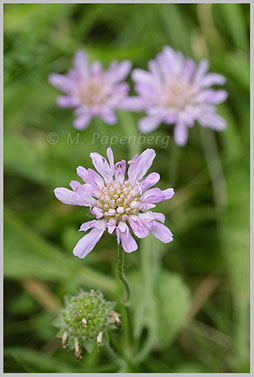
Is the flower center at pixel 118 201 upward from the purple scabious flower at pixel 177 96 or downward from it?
downward

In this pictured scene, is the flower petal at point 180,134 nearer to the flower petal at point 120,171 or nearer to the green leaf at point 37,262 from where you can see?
the green leaf at point 37,262

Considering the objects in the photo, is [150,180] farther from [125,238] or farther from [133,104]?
[133,104]

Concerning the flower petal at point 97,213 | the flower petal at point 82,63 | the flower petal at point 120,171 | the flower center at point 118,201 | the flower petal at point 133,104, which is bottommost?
the flower petal at point 97,213

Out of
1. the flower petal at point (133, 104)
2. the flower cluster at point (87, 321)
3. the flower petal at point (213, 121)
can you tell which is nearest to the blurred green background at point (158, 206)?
the flower petal at point (133, 104)

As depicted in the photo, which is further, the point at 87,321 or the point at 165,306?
the point at 165,306

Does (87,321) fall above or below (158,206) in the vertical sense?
below

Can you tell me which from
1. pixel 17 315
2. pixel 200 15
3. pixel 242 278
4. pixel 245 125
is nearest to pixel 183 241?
pixel 242 278

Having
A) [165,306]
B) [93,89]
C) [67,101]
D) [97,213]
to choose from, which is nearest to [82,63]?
[93,89]
